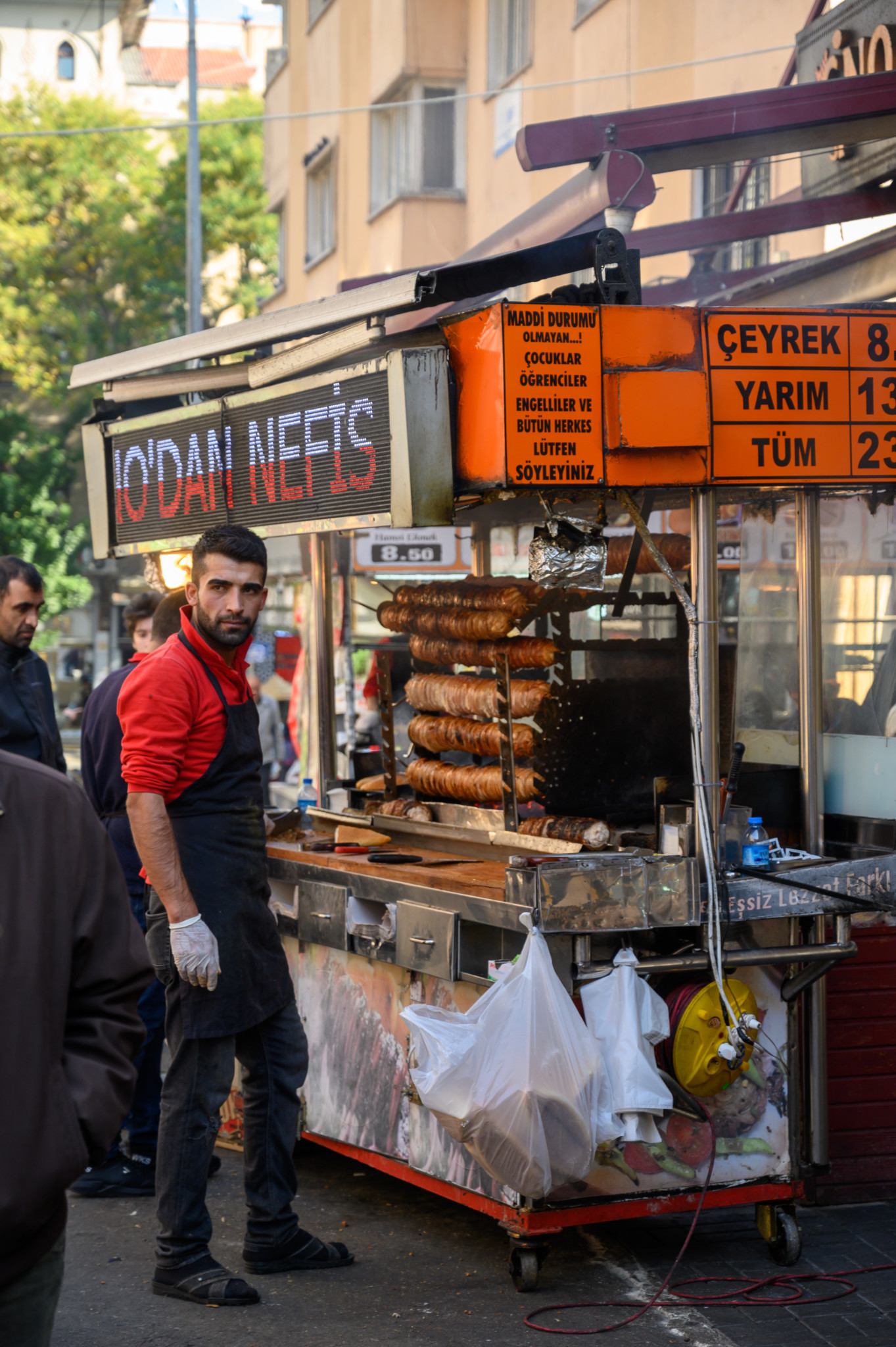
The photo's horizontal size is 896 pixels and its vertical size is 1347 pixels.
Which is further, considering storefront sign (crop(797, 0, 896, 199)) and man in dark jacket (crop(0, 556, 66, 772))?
storefront sign (crop(797, 0, 896, 199))

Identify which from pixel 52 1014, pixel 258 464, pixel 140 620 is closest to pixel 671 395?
pixel 258 464

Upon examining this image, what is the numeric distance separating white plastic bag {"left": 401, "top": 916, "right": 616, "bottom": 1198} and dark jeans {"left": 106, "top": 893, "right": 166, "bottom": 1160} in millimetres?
1718

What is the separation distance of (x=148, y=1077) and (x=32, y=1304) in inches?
138

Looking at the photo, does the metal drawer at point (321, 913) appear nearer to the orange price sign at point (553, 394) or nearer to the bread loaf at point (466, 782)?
the bread loaf at point (466, 782)

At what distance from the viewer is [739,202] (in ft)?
36.6

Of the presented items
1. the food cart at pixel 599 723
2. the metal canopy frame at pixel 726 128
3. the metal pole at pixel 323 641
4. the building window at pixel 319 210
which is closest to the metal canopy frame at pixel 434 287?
the food cart at pixel 599 723

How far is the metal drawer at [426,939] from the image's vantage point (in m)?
4.51

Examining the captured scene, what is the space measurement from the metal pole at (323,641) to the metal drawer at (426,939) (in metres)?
1.70

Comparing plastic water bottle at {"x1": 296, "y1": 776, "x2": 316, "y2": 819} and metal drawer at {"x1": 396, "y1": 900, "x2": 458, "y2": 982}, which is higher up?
plastic water bottle at {"x1": 296, "y1": 776, "x2": 316, "y2": 819}

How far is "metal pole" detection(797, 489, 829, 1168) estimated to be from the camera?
186 inches

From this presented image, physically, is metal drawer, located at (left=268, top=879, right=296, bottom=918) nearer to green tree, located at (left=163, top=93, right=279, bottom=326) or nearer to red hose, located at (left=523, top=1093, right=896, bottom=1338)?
red hose, located at (left=523, top=1093, right=896, bottom=1338)

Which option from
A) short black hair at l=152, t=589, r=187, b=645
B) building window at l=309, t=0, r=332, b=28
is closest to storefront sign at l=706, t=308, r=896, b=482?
short black hair at l=152, t=589, r=187, b=645

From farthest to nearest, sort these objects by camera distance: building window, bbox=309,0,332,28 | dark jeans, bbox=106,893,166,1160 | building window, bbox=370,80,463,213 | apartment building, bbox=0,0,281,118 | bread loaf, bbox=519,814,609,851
Result: apartment building, bbox=0,0,281,118
building window, bbox=309,0,332,28
building window, bbox=370,80,463,213
dark jeans, bbox=106,893,166,1160
bread loaf, bbox=519,814,609,851

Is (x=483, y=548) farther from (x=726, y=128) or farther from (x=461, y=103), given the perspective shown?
(x=461, y=103)
